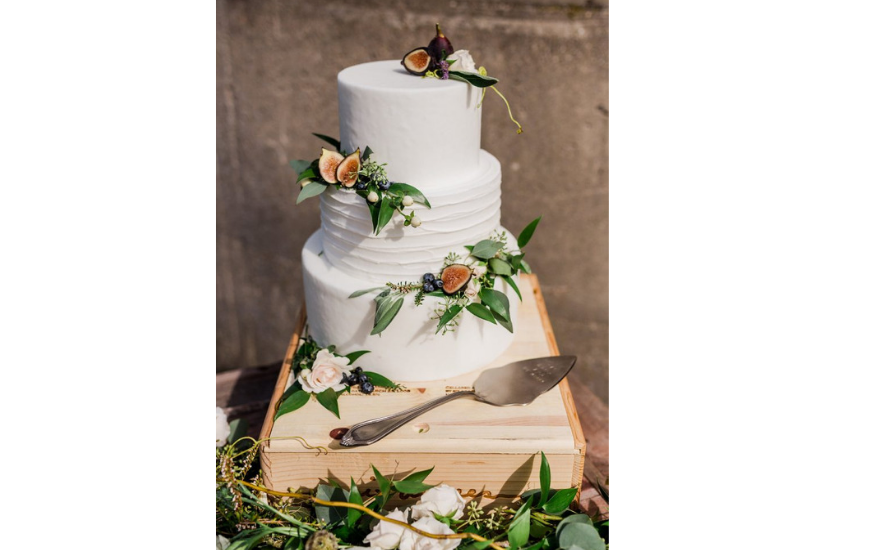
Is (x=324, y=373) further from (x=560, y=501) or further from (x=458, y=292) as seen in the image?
(x=560, y=501)

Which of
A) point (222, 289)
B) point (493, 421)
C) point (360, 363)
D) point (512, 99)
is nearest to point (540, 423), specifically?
point (493, 421)

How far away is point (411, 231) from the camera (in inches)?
52.9

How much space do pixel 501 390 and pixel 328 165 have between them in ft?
1.99

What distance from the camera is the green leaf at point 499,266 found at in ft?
4.66

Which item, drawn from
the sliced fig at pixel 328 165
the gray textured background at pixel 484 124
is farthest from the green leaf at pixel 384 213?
the gray textured background at pixel 484 124

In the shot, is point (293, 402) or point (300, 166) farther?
point (300, 166)

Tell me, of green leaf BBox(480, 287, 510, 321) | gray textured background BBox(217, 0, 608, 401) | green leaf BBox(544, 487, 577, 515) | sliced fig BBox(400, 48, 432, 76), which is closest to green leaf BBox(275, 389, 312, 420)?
A: green leaf BBox(480, 287, 510, 321)

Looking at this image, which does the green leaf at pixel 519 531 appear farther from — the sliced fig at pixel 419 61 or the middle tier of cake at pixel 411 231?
the sliced fig at pixel 419 61

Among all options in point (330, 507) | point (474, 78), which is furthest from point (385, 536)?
point (474, 78)

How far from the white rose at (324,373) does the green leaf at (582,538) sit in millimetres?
552

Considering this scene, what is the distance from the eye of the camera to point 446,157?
4.41ft

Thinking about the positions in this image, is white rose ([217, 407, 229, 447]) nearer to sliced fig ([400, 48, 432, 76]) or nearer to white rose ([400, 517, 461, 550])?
white rose ([400, 517, 461, 550])

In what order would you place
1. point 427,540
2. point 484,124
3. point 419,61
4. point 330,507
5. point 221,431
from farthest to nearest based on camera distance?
point 484,124
point 221,431
point 419,61
point 330,507
point 427,540

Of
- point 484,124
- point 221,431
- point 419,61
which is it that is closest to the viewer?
point 419,61
